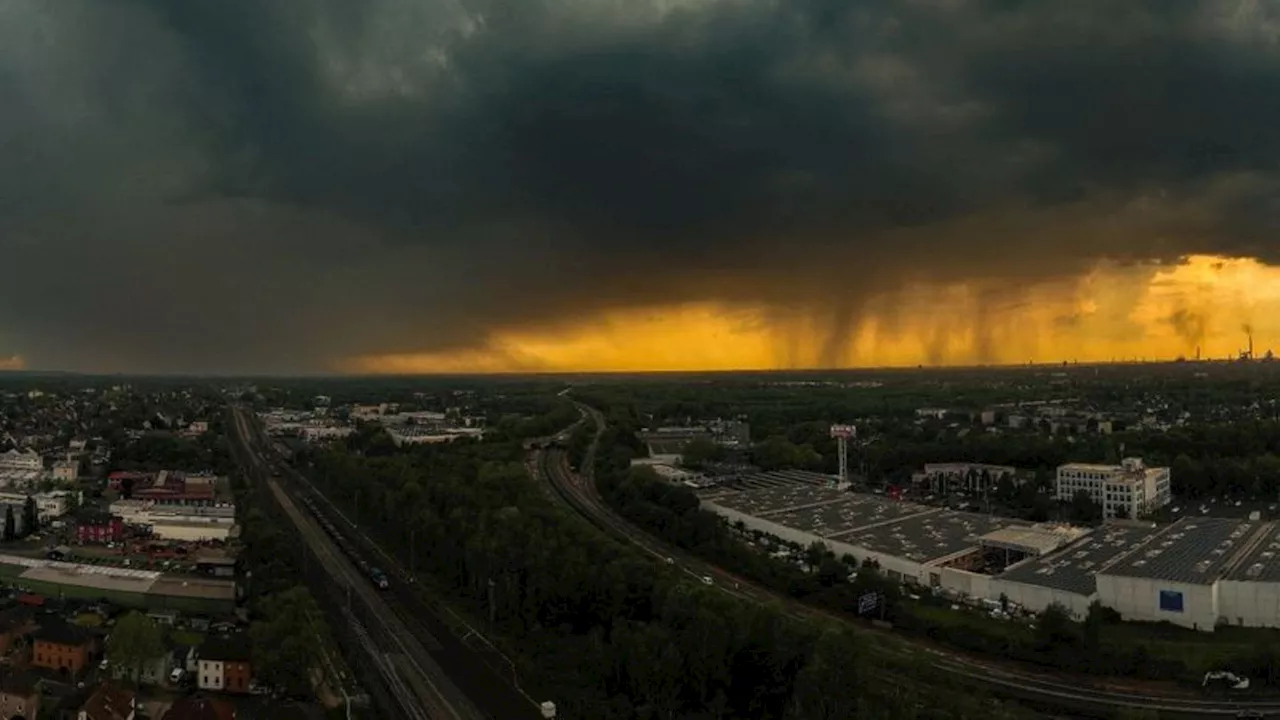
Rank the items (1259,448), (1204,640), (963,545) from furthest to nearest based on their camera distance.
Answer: (1259,448), (963,545), (1204,640)

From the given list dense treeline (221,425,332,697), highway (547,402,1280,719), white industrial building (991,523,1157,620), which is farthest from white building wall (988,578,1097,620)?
dense treeline (221,425,332,697)

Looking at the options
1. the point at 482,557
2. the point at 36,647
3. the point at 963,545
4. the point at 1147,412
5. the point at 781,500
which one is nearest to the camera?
the point at 36,647

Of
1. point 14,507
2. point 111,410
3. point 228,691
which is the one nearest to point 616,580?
point 228,691

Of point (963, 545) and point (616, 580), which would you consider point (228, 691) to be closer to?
point (616, 580)

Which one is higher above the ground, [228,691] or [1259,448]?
[1259,448]

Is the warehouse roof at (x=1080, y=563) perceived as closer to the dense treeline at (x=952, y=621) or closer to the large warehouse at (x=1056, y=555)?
the large warehouse at (x=1056, y=555)

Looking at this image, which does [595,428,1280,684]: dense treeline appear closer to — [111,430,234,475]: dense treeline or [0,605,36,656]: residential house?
[0,605,36,656]: residential house

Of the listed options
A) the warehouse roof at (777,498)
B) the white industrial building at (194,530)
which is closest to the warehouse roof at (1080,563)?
the warehouse roof at (777,498)

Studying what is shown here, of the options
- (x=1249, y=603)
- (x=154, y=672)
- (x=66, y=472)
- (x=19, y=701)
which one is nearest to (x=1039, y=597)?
(x=1249, y=603)
